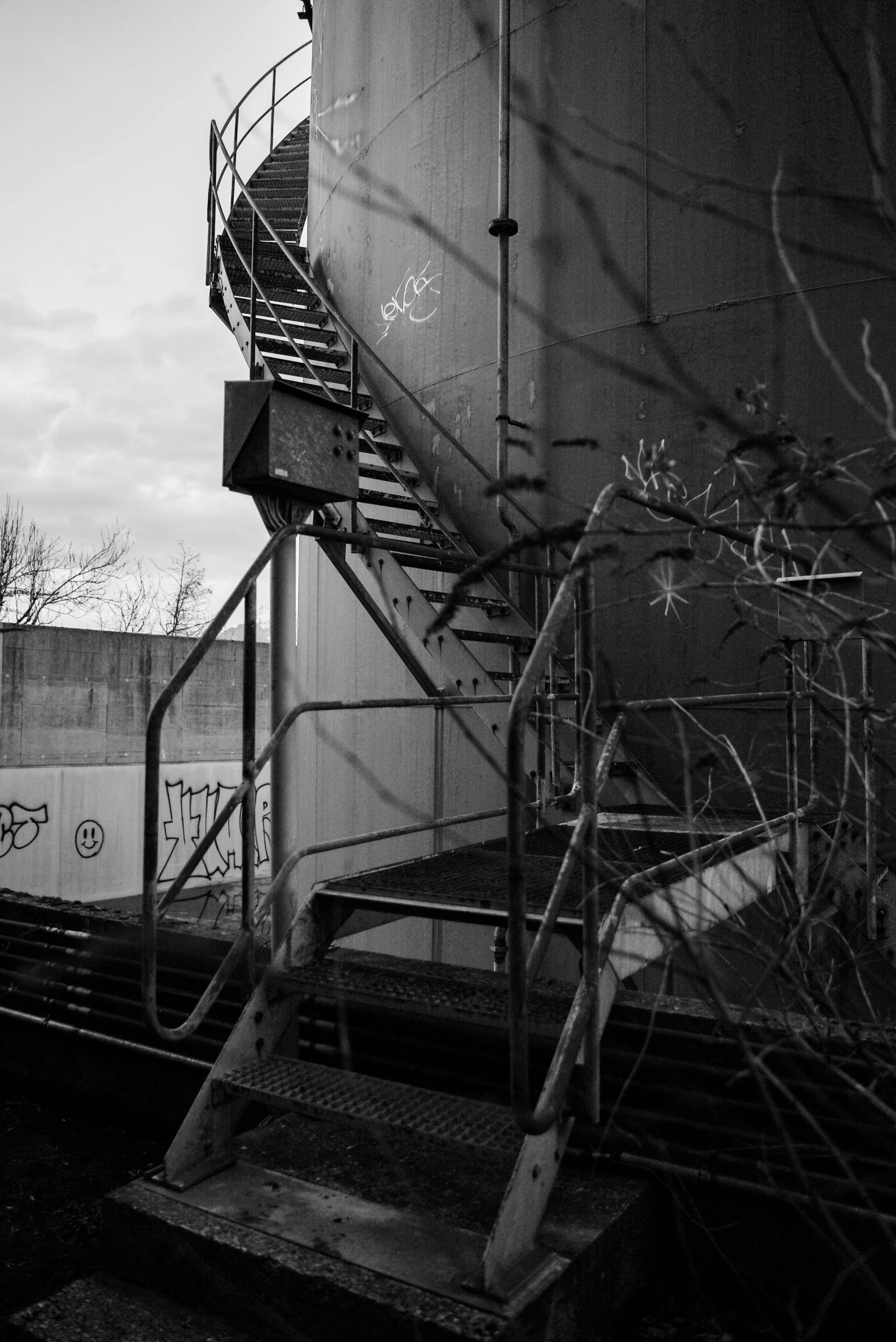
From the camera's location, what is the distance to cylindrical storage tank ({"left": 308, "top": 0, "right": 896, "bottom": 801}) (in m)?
5.22

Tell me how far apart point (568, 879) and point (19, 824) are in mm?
15574

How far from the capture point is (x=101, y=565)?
2978 cm

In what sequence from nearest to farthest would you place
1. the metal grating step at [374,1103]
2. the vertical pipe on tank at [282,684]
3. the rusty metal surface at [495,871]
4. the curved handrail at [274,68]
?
the metal grating step at [374,1103], the rusty metal surface at [495,871], the vertical pipe on tank at [282,684], the curved handrail at [274,68]

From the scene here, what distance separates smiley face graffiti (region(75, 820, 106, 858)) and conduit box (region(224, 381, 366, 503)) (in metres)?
14.8

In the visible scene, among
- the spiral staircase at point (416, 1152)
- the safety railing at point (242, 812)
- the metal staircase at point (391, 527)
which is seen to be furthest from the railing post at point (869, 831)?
the safety railing at point (242, 812)

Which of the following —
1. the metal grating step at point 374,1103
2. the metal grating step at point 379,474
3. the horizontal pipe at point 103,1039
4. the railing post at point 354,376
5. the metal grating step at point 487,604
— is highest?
the railing post at point 354,376

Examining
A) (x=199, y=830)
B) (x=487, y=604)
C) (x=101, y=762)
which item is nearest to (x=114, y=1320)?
(x=487, y=604)

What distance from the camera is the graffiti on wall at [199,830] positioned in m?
17.8

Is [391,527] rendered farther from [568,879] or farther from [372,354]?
[568,879]

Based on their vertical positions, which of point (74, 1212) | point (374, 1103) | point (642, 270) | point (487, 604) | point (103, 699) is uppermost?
point (642, 270)

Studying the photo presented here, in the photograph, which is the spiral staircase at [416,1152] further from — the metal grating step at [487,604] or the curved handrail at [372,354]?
the curved handrail at [372,354]

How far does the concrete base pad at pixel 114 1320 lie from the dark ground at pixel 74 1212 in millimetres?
323

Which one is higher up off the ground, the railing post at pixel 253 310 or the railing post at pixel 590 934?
the railing post at pixel 253 310

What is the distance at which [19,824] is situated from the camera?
53.7 feet
